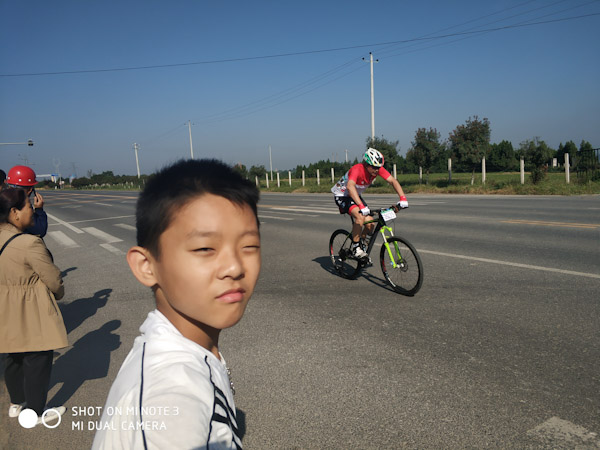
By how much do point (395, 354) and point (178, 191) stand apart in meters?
3.11

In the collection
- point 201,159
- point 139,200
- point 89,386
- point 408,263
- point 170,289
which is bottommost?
point 89,386

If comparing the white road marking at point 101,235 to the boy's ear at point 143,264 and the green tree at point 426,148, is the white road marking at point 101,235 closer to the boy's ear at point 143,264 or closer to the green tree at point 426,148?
the boy's ear at point 143,264

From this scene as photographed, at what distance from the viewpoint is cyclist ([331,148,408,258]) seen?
20.2 ft

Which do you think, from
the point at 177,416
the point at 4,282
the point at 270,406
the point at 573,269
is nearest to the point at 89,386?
the point at 4,282

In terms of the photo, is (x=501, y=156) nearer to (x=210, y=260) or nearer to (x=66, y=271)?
(x=66, y=271)

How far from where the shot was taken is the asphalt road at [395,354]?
265 centimetres

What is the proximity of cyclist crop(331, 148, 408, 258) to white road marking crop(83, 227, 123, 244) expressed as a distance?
7.62 metres

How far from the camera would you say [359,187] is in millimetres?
6656

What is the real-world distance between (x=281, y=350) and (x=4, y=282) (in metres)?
2.30

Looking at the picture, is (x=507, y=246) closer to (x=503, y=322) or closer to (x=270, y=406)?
(x=503, y=322)

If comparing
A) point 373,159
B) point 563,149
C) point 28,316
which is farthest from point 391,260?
point 563,149

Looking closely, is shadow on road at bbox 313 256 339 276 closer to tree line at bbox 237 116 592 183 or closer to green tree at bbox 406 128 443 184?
tree line at bbox 237 116 592 183

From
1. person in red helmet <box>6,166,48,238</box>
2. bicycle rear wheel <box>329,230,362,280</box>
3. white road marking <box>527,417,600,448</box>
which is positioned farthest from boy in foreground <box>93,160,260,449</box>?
bicycle rear wheel <box>329,230,362,280</box>

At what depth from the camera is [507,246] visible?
8000 millimetres
